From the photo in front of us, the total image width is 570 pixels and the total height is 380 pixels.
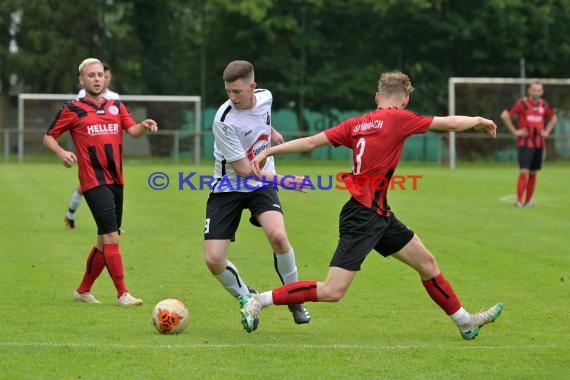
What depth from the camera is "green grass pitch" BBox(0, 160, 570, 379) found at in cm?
699

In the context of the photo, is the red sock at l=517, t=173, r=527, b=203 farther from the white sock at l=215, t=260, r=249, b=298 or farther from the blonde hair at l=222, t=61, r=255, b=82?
the blonde hair at l=222, t=61, r=255, b=82

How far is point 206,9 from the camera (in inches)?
1794

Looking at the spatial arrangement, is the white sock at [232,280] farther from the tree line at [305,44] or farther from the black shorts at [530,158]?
the tree line at [305,44]

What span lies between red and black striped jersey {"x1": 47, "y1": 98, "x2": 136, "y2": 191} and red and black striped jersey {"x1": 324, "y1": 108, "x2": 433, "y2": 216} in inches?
102

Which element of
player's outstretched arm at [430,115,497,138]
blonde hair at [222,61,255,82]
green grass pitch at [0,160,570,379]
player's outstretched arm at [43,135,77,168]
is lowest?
green grass pitch at [0,160,570,379]

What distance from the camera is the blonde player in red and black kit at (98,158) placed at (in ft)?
31.4

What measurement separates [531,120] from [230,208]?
1355 centimetres

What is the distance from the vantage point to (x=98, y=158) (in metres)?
9.62

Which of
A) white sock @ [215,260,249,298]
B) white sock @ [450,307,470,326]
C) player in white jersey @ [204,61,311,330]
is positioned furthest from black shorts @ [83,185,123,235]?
white sock @ [450,307,470,326]

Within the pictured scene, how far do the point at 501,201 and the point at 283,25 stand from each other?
23.4 m

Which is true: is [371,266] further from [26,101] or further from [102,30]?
[102,30]

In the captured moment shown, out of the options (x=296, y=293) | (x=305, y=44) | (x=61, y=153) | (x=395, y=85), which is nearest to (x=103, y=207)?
(x=61, y=153)

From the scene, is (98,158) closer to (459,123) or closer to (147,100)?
(459,123)

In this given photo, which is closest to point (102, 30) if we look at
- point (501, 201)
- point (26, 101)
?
point (26, 101)
